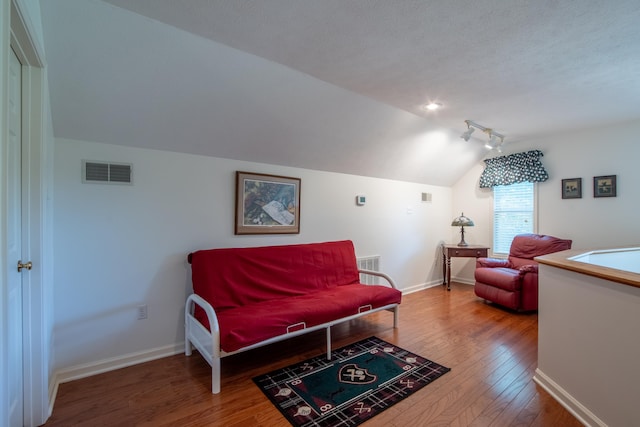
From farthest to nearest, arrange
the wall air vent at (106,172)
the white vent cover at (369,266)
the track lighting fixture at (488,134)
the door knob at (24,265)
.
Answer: the white vent cover at (369,266) < the track lighting fixture at (488,134) < the wall air vent at (106,172) < the door knob at (24,265)

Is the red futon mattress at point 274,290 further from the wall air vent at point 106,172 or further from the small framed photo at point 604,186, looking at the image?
the small framed photo at point 604,186

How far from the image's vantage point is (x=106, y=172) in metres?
2.29

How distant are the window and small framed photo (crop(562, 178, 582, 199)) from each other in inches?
15.9

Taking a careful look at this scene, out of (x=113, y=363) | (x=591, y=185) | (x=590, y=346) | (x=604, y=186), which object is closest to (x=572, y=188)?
(x=591, y=185)

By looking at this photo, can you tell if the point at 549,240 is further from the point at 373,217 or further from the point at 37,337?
the point at 37,337

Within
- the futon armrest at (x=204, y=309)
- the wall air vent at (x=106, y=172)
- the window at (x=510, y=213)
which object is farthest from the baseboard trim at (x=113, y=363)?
the window at (x=510, y=213)

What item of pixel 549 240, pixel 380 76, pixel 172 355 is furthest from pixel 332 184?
pixel 549 240

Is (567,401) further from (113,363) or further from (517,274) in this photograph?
(113,363)

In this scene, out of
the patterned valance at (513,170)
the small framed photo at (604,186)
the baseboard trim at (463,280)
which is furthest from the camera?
the baseboard trim at (463,280)

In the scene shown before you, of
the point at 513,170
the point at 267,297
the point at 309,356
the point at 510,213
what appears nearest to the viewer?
the point at 309,356

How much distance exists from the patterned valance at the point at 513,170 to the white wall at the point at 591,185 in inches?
4.9

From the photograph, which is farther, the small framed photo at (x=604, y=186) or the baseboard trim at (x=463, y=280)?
the baseboard trim at (x=463, y=280)

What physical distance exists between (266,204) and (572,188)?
4180 millimetres

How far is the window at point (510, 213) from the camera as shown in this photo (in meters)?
4.48
